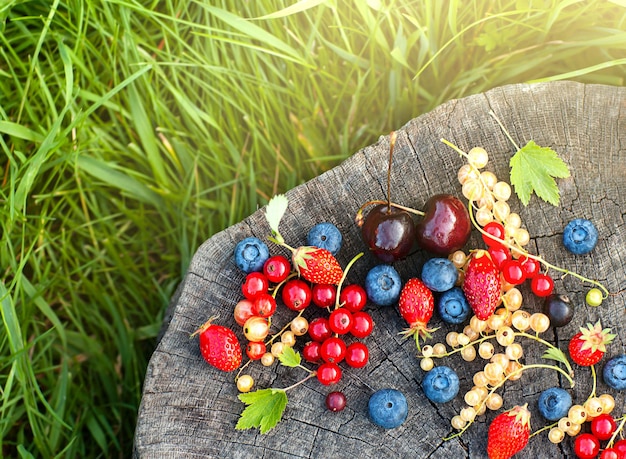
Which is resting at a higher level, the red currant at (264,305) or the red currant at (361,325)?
the red currant at (264,305)

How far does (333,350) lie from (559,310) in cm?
58

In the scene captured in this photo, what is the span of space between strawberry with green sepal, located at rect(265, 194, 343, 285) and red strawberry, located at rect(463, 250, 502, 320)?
0.32 m

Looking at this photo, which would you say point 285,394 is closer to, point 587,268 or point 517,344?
point 517,344

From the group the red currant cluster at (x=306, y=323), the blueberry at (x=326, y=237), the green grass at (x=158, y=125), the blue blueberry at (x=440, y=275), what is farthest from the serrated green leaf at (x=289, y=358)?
the green grass at (x=158, y=125)

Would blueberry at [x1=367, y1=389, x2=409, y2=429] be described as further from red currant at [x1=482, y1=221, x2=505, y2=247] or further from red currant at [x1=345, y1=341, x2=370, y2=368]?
red currant at [x1=482, y1=221, x2=505, y2=247]

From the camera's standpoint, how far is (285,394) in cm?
176

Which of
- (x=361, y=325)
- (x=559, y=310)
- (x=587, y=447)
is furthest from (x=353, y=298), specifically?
(x=587, y=447)

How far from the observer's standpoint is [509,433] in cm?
164

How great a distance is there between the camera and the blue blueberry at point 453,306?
1.80m

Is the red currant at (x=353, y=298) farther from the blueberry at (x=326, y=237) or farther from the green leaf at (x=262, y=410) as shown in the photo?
the green leaf at (x=262, y=410)

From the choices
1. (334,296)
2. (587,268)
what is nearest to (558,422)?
(587,268)

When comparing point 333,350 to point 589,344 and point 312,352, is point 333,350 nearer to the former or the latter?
point 312,352

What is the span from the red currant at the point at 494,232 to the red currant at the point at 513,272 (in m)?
0.06

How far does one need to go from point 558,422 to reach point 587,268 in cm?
41
